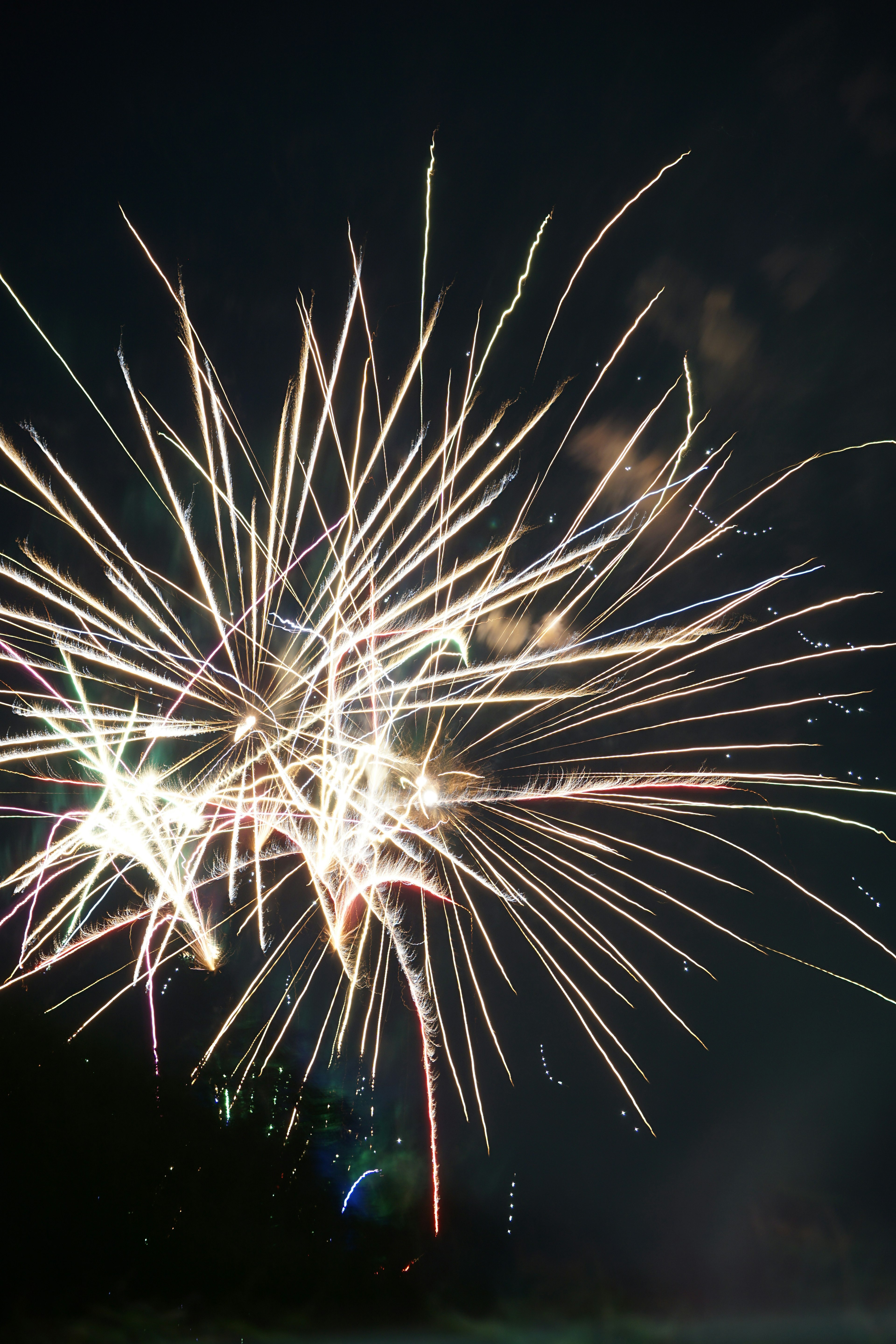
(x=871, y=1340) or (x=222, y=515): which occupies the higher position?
(x=222, y=515)

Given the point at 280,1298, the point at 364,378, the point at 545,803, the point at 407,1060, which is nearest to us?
the point at 364,378

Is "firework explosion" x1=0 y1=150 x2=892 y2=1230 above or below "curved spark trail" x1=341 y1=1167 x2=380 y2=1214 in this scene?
above

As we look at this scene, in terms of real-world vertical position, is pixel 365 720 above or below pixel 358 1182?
above

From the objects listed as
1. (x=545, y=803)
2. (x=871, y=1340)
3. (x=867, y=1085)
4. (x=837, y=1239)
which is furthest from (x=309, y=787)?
(x=871, y=1340)

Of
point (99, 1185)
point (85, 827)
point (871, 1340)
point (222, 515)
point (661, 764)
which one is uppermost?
point (222, 515)

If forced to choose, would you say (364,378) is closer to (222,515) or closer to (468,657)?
(222,515)

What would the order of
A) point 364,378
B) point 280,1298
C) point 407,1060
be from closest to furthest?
1. point 364,378
2. point 280,1298
3. point 407,1060

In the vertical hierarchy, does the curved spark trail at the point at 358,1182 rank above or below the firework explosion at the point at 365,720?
below

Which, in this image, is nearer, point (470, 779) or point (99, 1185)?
point (99, 1185)
